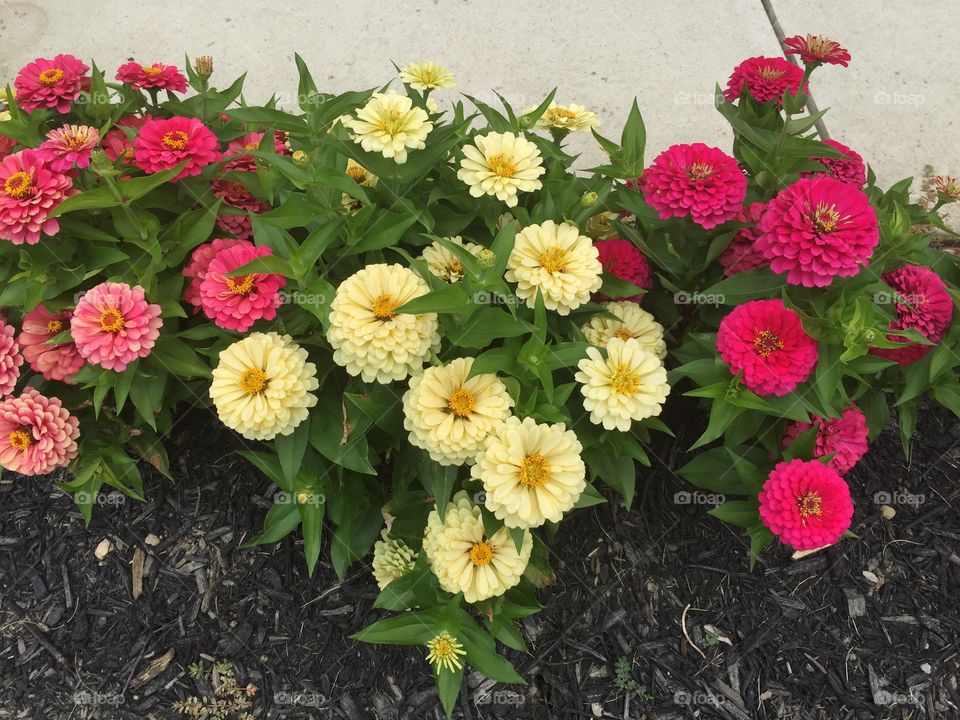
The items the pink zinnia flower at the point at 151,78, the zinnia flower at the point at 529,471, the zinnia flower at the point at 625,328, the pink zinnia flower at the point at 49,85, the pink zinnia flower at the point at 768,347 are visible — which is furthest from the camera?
the pink zinnia flower at the point at 151,78

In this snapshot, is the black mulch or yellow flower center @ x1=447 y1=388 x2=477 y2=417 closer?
yellow flower center @ x1=447 y1=388 x2=477 y2=417

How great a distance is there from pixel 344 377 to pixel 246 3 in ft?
8.34

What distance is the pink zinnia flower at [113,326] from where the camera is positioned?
59.7 inches

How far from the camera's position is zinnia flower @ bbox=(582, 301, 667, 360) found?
1758 millimetres

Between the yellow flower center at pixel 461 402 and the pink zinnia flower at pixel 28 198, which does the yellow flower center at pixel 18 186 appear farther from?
the yellow flower center at pixel 461 402

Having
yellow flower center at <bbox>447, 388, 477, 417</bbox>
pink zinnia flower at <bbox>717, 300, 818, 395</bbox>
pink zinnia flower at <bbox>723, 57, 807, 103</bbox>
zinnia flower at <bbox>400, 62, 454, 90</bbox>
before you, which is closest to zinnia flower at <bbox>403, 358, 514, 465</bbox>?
yellow flower center at <bbox>447, 388, 477, 417</bbox>

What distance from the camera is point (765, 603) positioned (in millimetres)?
2037

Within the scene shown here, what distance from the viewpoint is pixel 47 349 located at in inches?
66.3

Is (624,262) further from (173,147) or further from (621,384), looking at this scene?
(173,147)

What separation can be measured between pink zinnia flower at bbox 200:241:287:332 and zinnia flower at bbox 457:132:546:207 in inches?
20.1

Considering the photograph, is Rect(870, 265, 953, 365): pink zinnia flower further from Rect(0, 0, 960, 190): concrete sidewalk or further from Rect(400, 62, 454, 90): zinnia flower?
Rect(0, 0, 960, 190): concrete sidewalk

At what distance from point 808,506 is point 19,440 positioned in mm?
1818

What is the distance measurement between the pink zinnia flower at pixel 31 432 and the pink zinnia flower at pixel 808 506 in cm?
168

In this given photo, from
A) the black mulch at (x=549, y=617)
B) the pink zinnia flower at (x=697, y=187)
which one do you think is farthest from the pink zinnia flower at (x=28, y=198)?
the pink zinnia flower at (x=697, y=187)
